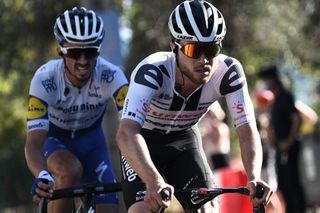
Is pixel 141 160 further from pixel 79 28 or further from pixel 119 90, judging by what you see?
pixel 79 28

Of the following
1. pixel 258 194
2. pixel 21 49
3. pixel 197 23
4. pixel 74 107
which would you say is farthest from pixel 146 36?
pixel 258 194

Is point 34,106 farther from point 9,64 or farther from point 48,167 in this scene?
point 9,64

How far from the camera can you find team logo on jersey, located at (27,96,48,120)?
7.97 m

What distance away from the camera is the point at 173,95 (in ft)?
23.6

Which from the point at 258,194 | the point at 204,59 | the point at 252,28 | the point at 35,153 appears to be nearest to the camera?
the point at 258,194

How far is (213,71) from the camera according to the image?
7.14 metres

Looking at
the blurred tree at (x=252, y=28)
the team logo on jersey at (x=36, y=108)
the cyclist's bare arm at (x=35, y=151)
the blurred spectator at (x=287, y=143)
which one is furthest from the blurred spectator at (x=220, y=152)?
the blurred tree at (x=252, y=28)

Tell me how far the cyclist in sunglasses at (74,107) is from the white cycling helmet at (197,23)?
1193 mm

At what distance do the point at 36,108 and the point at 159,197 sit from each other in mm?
2375

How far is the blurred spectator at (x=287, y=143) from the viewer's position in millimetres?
12906

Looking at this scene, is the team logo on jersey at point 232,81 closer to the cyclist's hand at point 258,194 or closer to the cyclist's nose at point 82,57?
the cyclist's hand at point 258,194

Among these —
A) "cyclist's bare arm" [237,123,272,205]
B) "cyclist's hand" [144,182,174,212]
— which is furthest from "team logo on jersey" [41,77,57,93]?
"cyclist's hand" [144,182,174,212]

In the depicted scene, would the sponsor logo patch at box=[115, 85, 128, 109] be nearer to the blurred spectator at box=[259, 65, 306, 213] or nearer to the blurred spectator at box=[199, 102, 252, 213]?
the blurred spectator at box=[199, 102, 252, 213]

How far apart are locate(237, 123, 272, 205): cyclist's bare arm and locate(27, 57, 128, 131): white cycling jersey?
139cm
